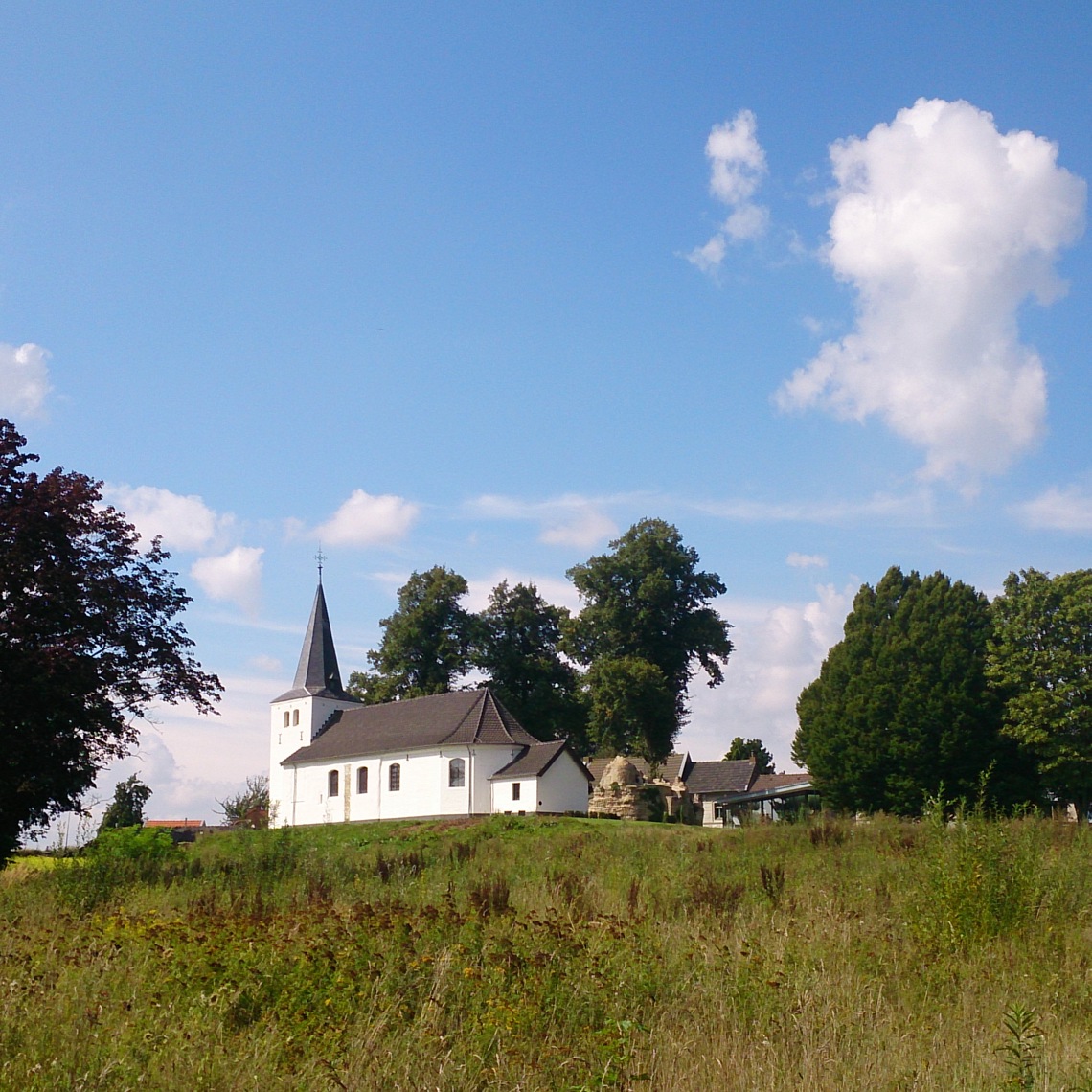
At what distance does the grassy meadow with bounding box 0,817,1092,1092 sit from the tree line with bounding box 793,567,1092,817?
32.3 meters

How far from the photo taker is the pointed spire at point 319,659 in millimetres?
65062

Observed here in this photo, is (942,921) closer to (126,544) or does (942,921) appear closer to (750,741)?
(126,544)

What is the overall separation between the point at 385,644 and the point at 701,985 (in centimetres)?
5997

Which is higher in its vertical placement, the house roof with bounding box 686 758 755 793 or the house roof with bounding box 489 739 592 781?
the house roof with bounding box 489 739 592 781

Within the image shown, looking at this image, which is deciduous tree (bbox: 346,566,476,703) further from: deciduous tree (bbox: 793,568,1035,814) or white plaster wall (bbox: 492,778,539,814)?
deciduous tree (bbox: 793,568,1035,814)

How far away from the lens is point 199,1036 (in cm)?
580

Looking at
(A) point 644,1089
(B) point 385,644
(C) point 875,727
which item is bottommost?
(A) point 644,1089

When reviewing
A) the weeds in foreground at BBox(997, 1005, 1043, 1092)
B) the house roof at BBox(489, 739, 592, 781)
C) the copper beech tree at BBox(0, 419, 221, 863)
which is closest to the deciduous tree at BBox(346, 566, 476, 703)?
the house roof at BBox(489, 739, 592, 781)

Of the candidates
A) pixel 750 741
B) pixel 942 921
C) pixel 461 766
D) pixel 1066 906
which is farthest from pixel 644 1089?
pixel 750 741

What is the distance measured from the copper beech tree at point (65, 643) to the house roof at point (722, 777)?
56.2m

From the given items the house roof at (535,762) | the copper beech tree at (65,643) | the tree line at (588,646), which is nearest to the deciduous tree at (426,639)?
the tree line at (588,646)

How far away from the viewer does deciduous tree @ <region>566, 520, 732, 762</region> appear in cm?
5912

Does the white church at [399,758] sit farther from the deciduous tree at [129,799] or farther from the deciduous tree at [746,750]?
the deciduous tree at [746,750]

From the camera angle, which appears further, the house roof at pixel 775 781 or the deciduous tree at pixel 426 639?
the house roof at pixel 775 781
